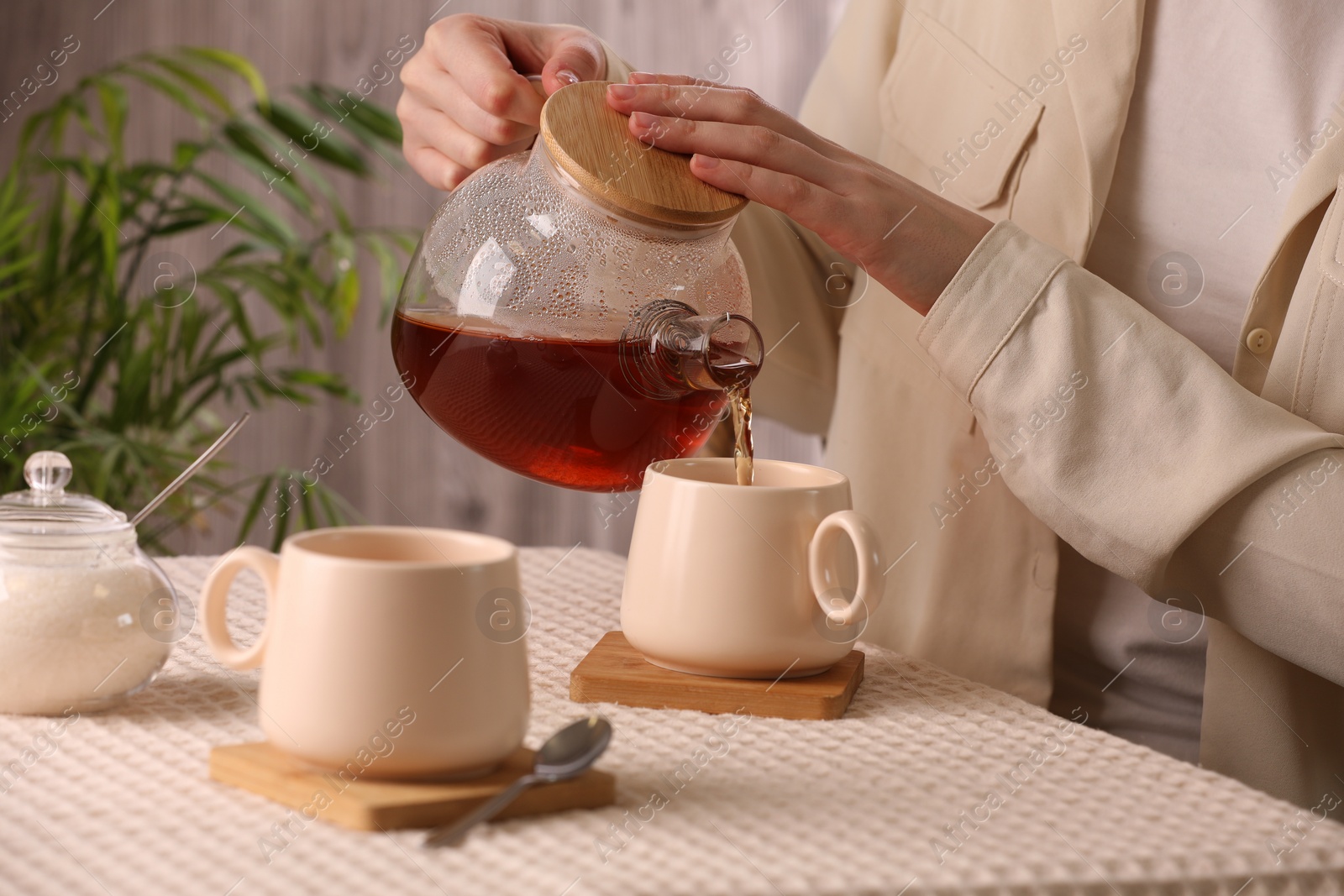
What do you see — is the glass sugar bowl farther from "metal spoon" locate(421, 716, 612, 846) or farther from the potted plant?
the potted plant

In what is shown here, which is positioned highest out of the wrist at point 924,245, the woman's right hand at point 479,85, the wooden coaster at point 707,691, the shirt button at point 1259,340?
the woman's right hand at point 479,85

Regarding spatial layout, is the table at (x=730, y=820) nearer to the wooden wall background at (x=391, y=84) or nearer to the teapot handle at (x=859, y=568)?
the teapot handle at (x=859, y=568)

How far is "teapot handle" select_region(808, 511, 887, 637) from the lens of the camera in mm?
615

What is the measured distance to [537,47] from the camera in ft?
2.87

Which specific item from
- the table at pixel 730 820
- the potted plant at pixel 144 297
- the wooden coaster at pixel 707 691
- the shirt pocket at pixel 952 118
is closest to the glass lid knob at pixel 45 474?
the table at pixel 730 820

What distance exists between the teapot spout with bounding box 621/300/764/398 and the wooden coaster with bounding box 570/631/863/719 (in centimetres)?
16

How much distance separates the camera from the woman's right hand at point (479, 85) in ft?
2.54

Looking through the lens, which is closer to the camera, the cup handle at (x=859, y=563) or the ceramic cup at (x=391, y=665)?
the ceramic cup at (x=391, y=665)

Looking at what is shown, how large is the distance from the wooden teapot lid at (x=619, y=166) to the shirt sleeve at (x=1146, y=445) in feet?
0.67

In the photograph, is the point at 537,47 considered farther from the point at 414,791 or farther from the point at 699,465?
the point at 414,791

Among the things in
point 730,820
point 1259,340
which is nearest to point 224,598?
point 730,820

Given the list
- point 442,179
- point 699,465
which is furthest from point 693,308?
point 442,179

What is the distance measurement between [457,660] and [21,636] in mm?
234

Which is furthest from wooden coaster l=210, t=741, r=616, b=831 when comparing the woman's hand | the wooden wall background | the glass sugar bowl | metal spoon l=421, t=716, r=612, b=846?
the wooden wall background
